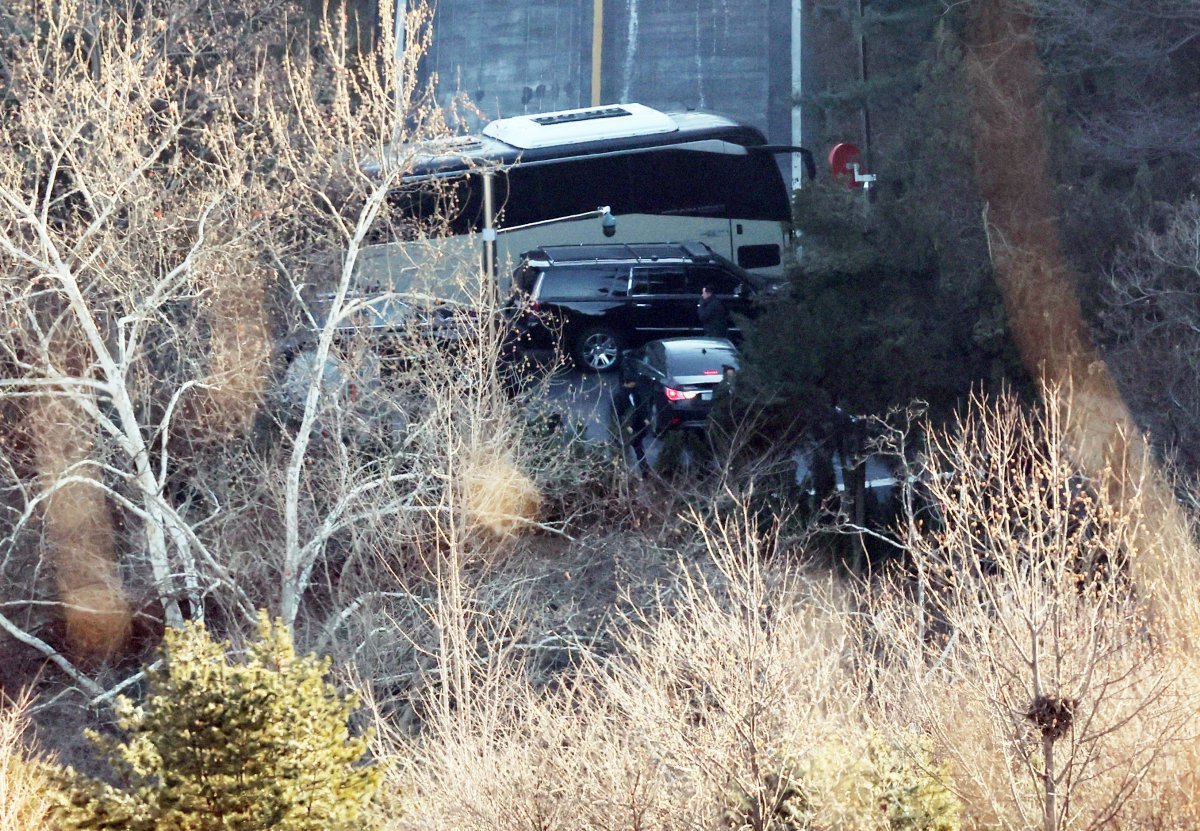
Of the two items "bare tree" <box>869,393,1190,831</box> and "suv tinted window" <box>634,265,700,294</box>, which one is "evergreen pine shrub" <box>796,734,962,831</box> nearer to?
"bare tree" <box>869,393,1190,831</box>

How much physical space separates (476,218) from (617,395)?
3.80 m

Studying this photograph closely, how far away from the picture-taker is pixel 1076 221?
580 inches

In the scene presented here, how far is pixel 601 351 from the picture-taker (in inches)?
792

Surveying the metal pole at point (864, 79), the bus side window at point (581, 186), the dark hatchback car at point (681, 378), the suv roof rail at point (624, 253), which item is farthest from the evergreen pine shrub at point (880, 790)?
the metal pole at point (864, 79)

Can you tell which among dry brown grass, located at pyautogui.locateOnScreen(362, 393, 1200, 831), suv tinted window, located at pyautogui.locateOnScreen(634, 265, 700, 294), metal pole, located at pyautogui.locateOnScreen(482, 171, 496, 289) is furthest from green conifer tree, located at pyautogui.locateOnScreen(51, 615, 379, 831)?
suv tinted window, located at pyautogui.locateOnScreen(634, 265, 700, 294)

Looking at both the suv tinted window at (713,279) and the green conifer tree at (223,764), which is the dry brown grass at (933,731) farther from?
the suv tinted window at (713,279)

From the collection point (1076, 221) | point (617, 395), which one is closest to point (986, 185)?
point (1076, 221)

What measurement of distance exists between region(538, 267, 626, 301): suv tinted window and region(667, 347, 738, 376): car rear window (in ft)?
9.42

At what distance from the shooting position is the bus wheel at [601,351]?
65.9 feet

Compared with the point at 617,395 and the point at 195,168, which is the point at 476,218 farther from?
the point at 195,168

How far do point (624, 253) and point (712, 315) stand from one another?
2016 mm

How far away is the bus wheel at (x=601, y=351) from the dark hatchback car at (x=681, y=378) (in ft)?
6.15

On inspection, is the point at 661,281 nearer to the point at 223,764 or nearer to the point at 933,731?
the point at 933,731

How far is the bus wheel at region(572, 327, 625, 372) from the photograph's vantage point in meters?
20.1
